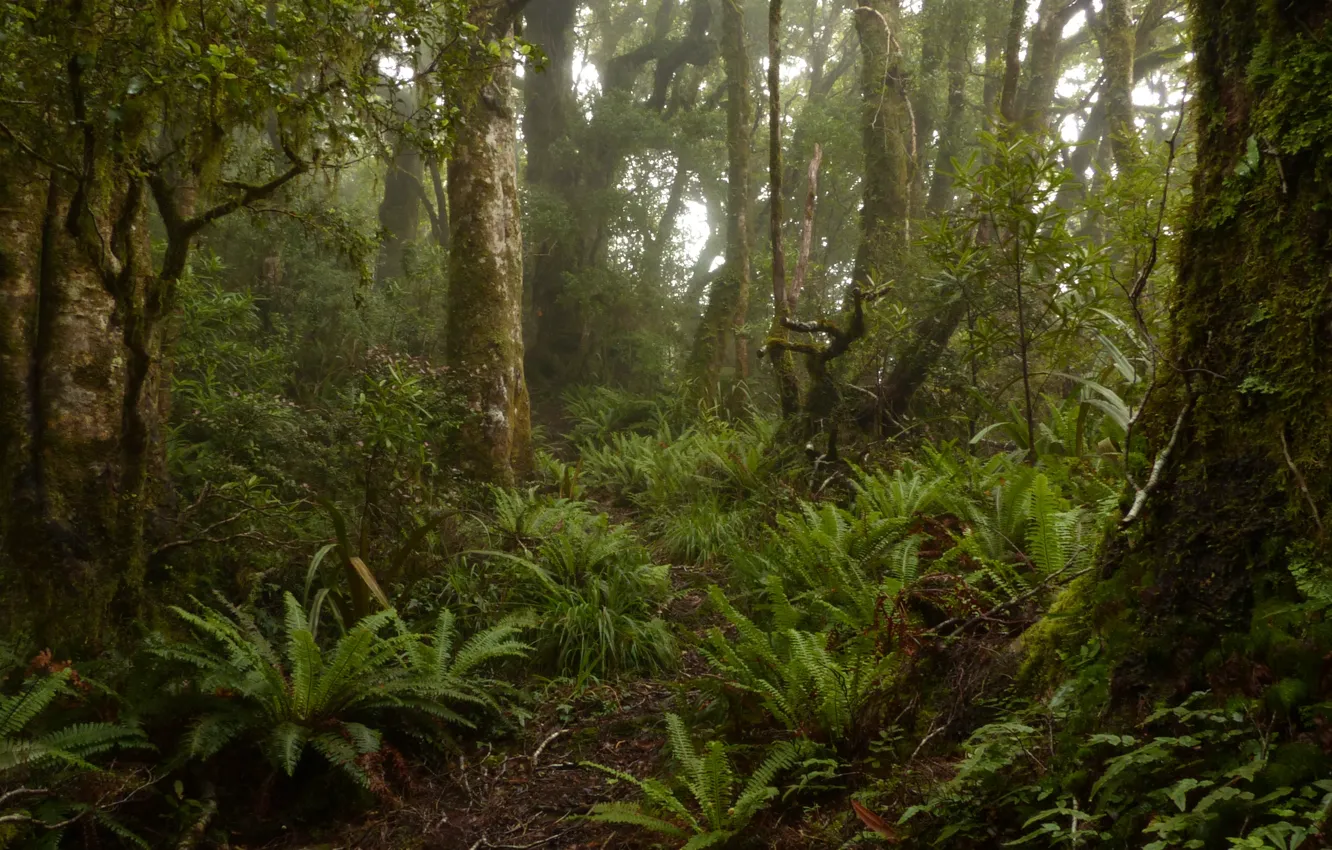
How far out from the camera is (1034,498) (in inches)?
147

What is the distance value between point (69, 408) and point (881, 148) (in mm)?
9557

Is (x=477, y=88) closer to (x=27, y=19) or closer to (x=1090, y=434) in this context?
(x=27, y=19)

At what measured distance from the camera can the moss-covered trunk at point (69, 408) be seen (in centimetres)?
396

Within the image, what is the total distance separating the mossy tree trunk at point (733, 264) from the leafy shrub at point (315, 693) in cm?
875

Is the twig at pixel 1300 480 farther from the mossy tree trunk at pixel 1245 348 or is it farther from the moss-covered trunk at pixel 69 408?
the moss-covered trunk at pixel 69 408

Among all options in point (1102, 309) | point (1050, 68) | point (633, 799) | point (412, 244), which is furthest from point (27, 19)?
point (1050, 68)

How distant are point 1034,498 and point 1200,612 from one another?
1.79 m

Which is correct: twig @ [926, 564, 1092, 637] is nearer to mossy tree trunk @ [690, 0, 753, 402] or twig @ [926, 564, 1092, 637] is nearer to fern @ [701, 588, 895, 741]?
fern @ [701, 588, 895, 741]

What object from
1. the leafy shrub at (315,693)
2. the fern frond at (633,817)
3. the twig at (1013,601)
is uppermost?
the twig at (1013,601)

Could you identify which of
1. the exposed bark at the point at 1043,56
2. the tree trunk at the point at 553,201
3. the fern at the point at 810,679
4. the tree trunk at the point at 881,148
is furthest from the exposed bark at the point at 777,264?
the exposed bark at the point at 1043,56

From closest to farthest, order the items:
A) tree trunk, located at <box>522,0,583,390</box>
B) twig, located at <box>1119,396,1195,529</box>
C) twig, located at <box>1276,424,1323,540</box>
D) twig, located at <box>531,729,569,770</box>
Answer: twig, located at <box>1276,424,1323,540</box> → twig, located at <box>1119,396,1195,529</box> → twig, located at <box>531,729,569,770</box> → tree trunk, located at <box>522,0,583,390</box>

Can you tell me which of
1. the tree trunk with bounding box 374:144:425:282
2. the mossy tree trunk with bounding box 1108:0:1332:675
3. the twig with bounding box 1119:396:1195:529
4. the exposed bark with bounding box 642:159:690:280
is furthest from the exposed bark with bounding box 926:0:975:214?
the twig with bounding box 1119:396:1195:529

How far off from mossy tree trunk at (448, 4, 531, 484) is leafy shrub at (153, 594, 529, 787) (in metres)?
3.55

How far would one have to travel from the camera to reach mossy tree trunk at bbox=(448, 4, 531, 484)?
757 cm
